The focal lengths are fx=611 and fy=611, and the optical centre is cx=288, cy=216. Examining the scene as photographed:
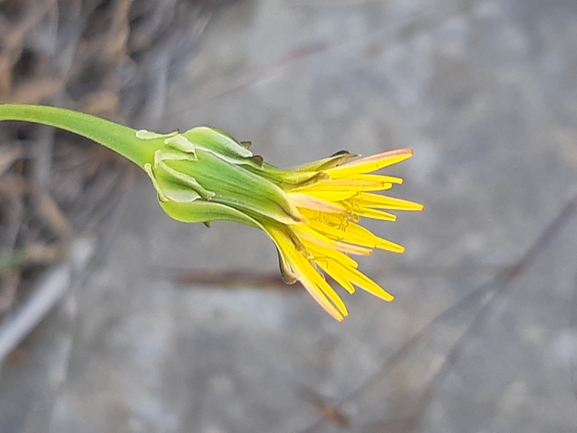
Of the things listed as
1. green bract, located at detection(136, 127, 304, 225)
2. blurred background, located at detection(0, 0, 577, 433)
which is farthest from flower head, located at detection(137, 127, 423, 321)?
blurred background, located at detection(0, 0, 577, 433)

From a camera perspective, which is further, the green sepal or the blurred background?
the blurred background

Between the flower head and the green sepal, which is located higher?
the green sepal

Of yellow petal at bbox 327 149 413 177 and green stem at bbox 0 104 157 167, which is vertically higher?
yellow petal at bbox 327 149 413 177

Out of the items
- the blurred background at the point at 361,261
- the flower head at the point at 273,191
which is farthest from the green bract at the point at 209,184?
the blurred background at the point at 361,261

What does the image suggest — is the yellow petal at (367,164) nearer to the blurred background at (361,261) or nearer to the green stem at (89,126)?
the green stem at (89,126)

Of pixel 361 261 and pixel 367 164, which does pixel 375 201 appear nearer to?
pixel 367 164

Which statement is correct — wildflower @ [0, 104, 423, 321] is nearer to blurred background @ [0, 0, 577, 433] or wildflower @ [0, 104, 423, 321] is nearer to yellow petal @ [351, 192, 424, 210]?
yellow petal @ [351, 192, 424, 210]

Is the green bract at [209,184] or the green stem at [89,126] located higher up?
the green stem at [89,126]

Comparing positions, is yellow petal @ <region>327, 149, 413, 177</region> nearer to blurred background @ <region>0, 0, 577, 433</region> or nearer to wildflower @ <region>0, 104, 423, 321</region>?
wildflower @ <region>0, 104, 423, 321</region>
